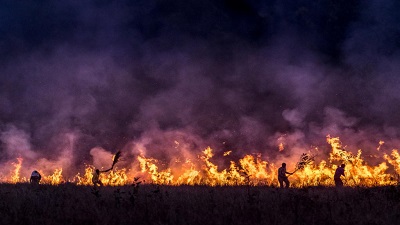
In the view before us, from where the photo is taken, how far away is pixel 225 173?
22.5 meters

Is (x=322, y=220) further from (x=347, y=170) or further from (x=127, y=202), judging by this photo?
(x=347, y=170)

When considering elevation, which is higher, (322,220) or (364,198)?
(364,198)

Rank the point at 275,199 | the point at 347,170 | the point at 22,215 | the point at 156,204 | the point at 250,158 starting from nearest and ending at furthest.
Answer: the point at 22,215
the point at 156,204
the point at 275,199
the point at 347,170
the point at 250,158

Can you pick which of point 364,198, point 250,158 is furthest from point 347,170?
point 364,198

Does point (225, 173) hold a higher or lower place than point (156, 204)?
higher

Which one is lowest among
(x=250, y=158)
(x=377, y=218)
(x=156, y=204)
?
(x=377, y=218)

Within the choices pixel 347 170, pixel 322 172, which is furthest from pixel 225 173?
pixel 347 170

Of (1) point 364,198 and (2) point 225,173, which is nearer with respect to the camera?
(1) point 364,198

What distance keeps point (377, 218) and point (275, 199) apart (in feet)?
9.27

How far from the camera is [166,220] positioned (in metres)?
6.79

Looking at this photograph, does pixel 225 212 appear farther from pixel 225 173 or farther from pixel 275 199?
pixel 225 173

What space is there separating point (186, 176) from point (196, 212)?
1824 cm

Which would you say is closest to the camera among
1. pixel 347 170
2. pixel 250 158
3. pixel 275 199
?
pixel 275 199

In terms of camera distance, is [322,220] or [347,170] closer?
[322,220]
